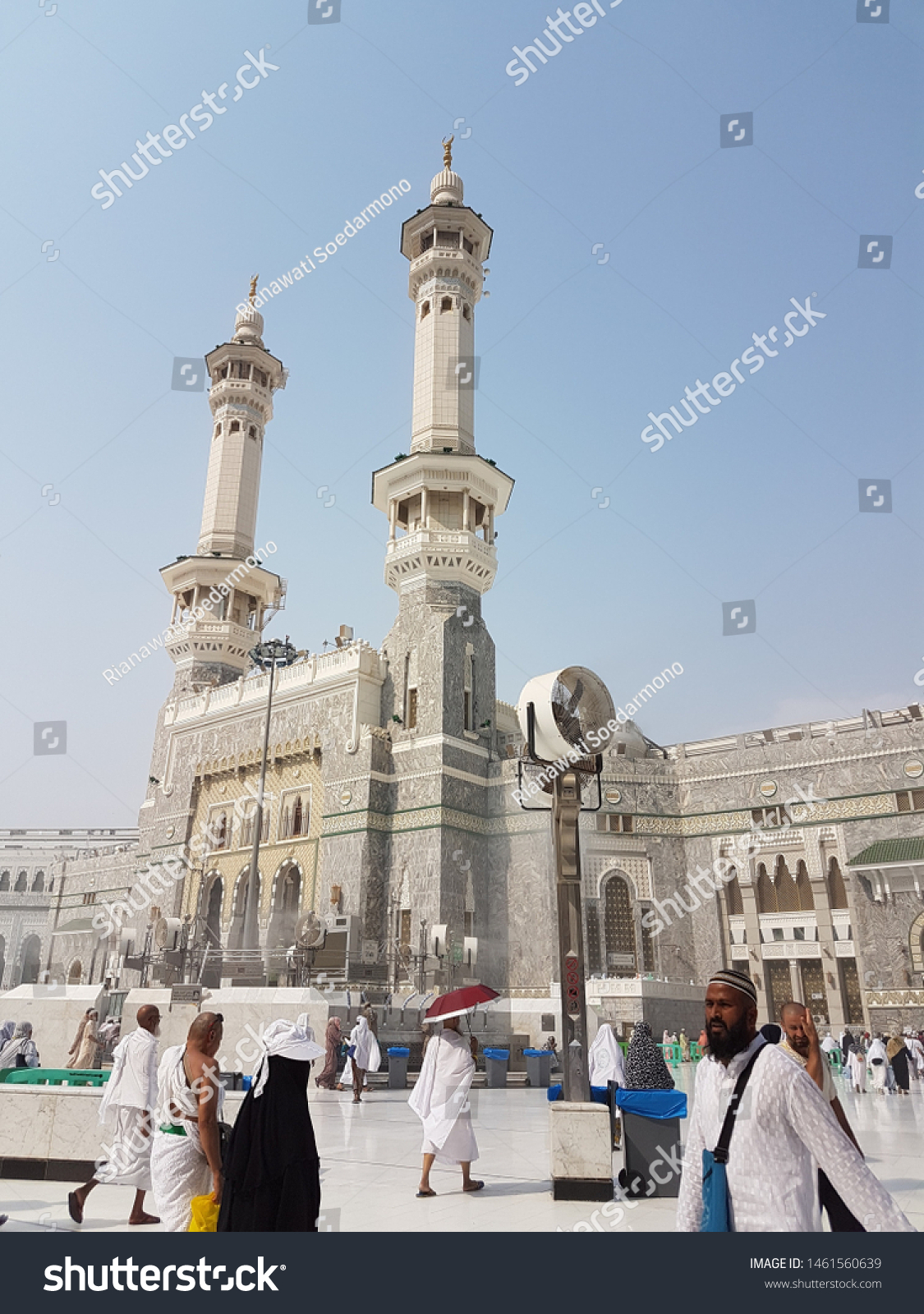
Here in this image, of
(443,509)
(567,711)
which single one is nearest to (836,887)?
(443,509)

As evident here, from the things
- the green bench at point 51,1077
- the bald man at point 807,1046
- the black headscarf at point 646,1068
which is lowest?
the green bench at point 51,1077

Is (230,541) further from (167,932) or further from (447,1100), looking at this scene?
(447,1100)

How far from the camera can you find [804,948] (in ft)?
70.3

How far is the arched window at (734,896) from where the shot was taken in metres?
22.7

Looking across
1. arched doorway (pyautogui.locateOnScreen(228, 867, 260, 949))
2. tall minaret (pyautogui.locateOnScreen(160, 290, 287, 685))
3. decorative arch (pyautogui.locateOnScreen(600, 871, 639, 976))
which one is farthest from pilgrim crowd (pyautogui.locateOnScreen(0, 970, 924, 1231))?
tall minaret (pyautogui.locateOnScreen(160, 290, 287, 685))

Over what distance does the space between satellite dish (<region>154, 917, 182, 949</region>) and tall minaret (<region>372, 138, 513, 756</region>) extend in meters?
8.51

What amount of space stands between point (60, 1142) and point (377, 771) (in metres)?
19.3

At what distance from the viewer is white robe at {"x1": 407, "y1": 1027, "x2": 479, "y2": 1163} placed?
5301 millimetres

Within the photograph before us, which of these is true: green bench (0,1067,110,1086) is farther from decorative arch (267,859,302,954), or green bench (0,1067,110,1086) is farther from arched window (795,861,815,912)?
arched window (795,861,815,912)

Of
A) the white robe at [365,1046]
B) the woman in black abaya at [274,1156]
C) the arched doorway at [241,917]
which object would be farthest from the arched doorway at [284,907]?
the woman in black abaya at [274,1156]

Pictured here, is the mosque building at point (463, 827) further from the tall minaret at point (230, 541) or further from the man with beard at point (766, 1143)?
the man with beard at point (766, 1143)

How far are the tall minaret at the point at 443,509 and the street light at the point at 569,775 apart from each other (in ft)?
59.9
